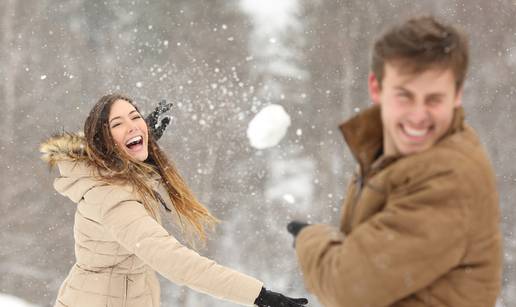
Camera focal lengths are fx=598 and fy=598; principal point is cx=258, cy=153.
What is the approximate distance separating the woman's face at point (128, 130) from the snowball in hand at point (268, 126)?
2979mm

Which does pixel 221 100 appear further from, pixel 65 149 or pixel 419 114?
pixel 419 114

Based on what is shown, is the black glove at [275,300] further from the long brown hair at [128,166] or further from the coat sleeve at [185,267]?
the long brown hair at [128,166]

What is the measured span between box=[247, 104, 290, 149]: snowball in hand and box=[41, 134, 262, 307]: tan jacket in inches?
118

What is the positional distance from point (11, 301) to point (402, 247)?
596cm

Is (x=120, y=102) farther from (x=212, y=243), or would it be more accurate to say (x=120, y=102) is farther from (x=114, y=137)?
(x=212, y=243)

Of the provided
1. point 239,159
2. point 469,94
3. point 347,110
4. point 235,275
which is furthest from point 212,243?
point 235,275

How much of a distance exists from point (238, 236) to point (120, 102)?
332 centimetres

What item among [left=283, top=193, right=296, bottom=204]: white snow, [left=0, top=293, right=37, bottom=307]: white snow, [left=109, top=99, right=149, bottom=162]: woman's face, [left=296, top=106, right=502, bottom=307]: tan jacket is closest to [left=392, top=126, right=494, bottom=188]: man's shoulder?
[left=296, top=106, right=502, bottom=307]: tan jacket

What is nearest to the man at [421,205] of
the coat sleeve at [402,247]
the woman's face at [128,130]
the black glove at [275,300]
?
the coat sleeve at [402,247]

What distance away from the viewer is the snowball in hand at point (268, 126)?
18.5ft

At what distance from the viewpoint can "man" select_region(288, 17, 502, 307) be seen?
1095 mm

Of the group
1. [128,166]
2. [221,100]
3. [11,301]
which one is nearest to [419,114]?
[128,166]

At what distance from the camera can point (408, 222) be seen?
1.09 m

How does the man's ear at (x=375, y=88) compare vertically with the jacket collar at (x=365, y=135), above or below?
above
